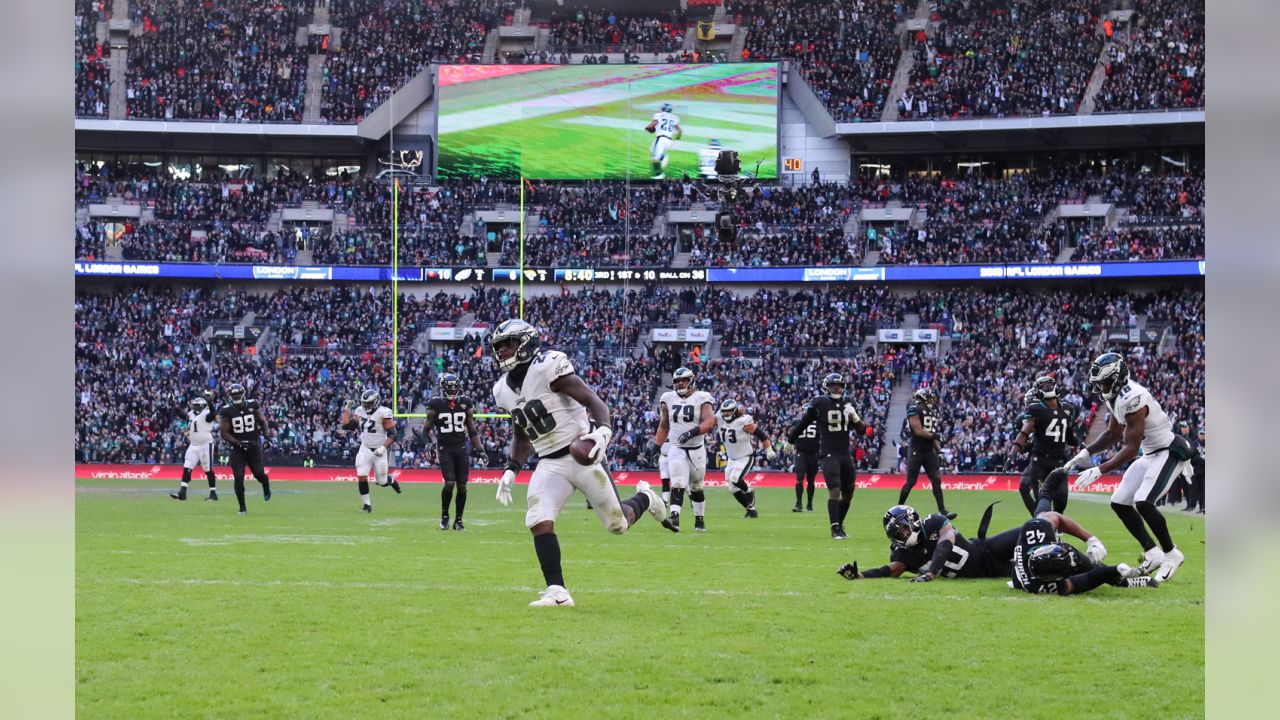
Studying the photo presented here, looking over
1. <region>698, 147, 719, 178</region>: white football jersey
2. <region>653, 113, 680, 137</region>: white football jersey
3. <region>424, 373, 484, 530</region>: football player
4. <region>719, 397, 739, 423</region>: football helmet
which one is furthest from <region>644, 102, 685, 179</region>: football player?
<region>424, 373, 484, 530</region>: football player

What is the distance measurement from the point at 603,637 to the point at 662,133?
43.8 meters

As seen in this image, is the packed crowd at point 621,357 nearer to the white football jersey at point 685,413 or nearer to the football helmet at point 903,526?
the white football jersey at point 685,413

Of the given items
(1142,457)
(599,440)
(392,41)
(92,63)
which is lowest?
(1142,457)

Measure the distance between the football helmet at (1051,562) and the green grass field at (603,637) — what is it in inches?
12.7

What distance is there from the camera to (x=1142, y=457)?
12219mm

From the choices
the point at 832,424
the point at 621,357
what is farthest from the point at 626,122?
the point at 832,424

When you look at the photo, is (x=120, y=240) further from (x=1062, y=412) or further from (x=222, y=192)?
(x=1062, y=412)

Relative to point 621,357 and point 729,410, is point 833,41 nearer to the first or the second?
point 621,357

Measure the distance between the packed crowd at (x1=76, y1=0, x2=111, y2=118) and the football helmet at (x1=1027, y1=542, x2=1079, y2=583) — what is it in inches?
1883

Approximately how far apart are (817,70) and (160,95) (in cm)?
2632

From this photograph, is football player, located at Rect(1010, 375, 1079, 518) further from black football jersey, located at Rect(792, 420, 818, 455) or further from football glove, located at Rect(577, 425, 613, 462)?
football glove, located at Rect(577, 425, 613, 462)

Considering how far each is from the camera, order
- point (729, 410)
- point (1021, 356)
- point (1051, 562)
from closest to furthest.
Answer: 1. point (1051, 562)
2. point (729, 410)
3. point (1021, 356)

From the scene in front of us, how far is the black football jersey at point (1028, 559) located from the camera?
1128 cm

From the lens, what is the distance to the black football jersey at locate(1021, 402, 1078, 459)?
660 inches
